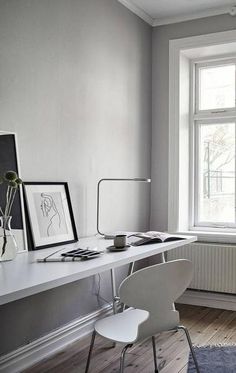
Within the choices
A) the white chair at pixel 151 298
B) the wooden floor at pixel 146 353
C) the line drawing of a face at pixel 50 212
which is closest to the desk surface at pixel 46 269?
the line drawing of a face at pixel 50 212

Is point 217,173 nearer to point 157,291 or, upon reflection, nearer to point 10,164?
point 10,164

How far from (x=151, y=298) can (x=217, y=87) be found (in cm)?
287

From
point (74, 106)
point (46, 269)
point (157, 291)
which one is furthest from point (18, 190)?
point (157, 291)

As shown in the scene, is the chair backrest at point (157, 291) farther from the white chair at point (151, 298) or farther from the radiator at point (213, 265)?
the radiator at point (213, 265)

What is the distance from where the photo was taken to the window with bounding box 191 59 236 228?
4.26 metres

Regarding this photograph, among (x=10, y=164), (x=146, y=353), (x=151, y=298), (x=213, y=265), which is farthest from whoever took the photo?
(x=213, y=265)

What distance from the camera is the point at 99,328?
7.07 feet

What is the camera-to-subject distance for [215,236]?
4.04 m

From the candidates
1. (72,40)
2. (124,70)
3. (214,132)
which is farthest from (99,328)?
(214,132)

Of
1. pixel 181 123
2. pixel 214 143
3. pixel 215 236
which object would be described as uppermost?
pixel 181 123

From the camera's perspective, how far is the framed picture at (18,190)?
100 inches

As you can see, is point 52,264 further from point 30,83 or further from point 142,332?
point 30,83

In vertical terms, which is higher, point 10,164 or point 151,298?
point 10,164

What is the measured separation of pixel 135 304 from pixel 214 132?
8.99ft
